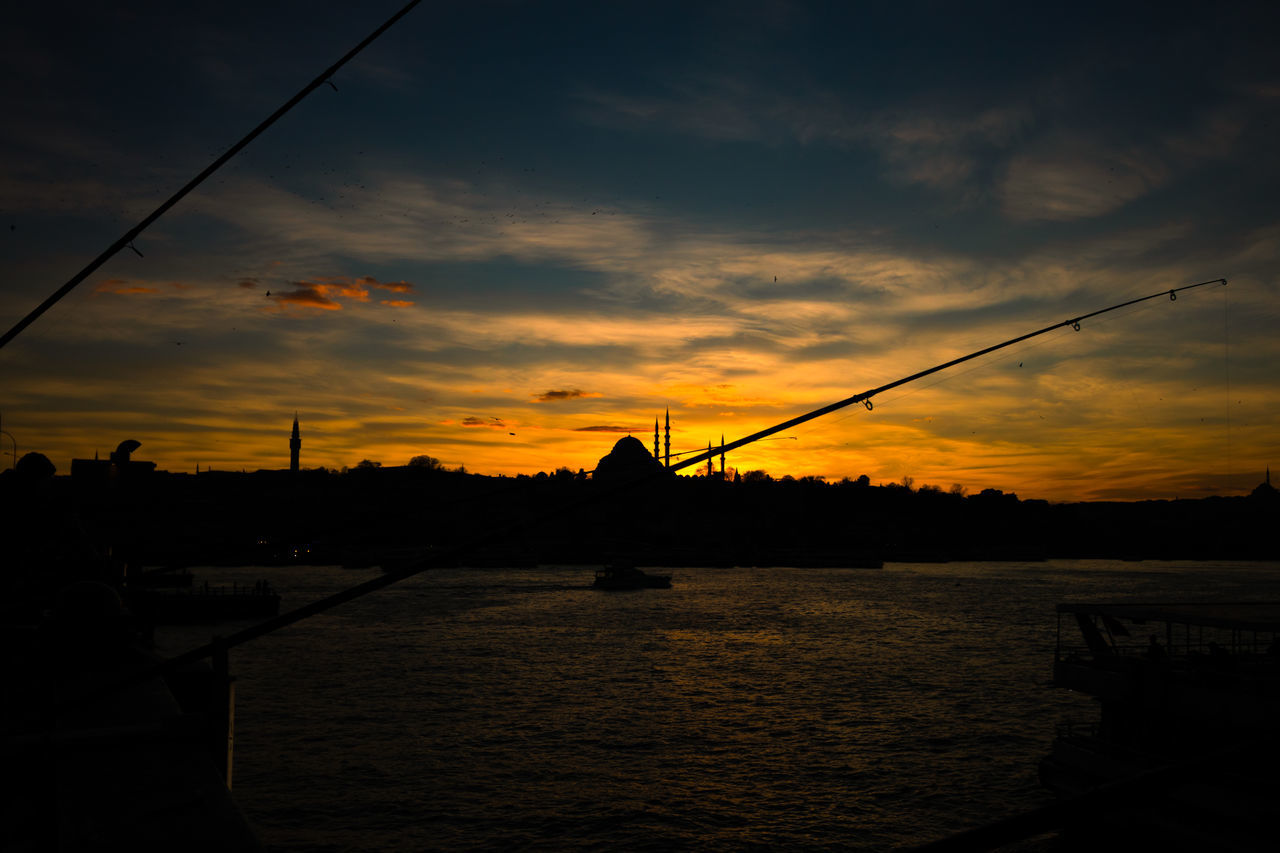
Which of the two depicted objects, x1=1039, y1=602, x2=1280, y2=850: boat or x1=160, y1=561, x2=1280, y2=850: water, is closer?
x1=1039, y1=602, x2=1280, y2=850: boat

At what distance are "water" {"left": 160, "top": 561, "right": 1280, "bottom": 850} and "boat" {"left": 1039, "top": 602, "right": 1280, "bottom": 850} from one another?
476 cm

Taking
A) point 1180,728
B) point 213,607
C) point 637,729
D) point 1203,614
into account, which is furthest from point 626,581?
point 1180,728

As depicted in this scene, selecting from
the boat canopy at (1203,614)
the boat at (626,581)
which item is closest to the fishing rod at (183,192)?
the boat canopy at (1203,614)

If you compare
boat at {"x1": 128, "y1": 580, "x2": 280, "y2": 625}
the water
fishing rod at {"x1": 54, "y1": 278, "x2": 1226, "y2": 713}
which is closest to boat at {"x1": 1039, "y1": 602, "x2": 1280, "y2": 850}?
the water

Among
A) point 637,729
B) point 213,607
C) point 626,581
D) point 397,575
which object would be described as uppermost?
point 397,575

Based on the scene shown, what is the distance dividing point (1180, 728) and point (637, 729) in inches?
763

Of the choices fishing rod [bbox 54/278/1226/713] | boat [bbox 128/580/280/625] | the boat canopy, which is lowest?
boat [bbox 128/580/280/625]

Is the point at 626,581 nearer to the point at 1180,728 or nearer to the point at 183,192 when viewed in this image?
the point at 1180,728

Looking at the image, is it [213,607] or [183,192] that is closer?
[183,192]

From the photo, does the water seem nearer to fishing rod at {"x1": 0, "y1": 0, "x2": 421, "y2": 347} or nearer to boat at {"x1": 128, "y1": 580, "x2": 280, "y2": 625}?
boat at {"x1": 128, "y1": 580, "x2": 280, "y2": 625}

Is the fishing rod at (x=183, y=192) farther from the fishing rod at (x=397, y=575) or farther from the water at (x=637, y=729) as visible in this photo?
the water at (x=637, y=729)

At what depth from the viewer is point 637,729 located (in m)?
34.9

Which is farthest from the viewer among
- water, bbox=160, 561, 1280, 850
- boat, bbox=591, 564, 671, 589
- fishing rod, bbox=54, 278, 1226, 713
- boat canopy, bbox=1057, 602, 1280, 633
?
boat, bbox=591, 564, 671, 589

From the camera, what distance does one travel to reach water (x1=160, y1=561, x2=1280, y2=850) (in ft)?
79.5
